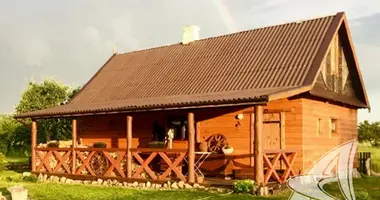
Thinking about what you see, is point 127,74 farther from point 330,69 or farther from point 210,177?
point 330,69

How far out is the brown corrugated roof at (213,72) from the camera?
17.6 metres

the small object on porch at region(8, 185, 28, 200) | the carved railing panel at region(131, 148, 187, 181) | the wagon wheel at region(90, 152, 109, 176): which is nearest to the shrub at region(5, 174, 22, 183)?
the wagon wheel at region(90, 152, 109, 176)

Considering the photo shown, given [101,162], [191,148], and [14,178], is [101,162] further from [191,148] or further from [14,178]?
[191,148]

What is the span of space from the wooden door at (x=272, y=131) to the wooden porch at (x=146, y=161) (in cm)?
46

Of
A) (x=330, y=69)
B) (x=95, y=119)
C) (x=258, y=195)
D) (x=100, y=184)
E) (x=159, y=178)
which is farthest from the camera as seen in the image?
(x=95, y=119)

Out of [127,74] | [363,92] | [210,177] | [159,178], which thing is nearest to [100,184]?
[159,178]

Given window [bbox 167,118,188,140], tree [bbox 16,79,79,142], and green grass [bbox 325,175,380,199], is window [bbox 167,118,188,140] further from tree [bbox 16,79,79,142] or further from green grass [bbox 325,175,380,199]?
tree [bbox 16,79,79,142]

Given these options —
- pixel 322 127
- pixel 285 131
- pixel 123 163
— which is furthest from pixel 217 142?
pixel 322 127

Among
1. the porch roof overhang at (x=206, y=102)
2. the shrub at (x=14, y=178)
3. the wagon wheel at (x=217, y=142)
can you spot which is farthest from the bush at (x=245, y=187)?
the shrub at (x=14, y=178)

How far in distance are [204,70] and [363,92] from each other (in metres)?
7.02

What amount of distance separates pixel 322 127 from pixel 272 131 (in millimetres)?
2478

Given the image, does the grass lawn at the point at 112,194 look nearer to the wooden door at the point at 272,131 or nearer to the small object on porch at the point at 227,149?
the wooden door at the point at 272,131

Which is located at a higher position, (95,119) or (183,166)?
(95,119)

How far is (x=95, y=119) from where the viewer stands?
23.5 meters
